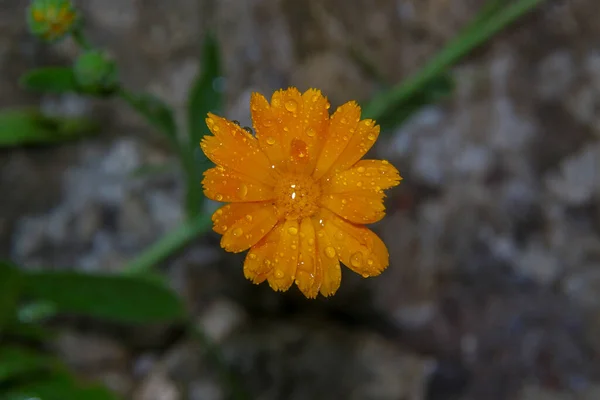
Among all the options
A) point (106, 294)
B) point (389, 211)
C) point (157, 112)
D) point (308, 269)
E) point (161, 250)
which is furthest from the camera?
point (389, 211)

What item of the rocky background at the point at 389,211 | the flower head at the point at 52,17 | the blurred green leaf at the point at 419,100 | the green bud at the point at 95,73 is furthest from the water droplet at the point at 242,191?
the rocky background at the point at 389,211

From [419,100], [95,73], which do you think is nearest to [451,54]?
[419,100]

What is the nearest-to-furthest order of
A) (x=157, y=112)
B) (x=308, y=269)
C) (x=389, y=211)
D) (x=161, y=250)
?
(x=308, y=269), (x=157, y=112), (x=161, y=250), (x=389, y=211)

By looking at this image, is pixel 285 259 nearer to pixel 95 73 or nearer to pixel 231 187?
pixel 231 187

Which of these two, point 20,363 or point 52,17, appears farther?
point 20,363

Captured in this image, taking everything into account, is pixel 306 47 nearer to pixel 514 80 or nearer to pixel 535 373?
pixel 514 80

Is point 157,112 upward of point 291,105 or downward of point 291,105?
upward
